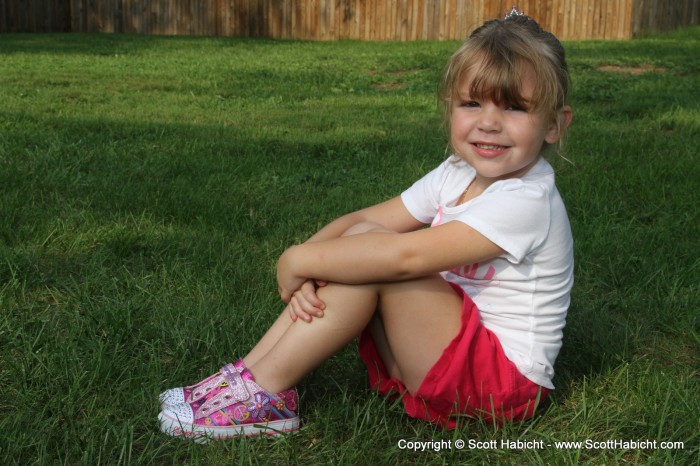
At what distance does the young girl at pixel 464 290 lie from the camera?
2084 millimetres

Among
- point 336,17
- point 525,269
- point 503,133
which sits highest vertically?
point 336,17

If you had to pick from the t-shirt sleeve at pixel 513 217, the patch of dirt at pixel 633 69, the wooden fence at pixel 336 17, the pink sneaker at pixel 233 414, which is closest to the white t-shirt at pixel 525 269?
the t-shirt sleeve at pixel 513 217

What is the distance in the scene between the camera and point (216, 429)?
2143 millimetres

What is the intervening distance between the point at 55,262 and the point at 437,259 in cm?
174

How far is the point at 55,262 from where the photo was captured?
3.23m

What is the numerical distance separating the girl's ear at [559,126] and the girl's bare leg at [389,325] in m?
0.48

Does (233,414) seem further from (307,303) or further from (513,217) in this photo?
(513,217)

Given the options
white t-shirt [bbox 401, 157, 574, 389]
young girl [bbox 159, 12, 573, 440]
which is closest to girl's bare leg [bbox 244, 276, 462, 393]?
young girl [bbox 159, 12, 573, 440]

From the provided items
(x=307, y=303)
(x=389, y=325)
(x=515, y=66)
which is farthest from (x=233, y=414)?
(x=515, y=66)

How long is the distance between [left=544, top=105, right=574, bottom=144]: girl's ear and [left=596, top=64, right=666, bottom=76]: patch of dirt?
24.4 feet

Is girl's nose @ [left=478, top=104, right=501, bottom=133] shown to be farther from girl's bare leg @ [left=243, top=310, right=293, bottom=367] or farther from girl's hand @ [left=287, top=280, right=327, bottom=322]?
girl's bare leg @ [left=243, top=310, right=293, bottom=367]

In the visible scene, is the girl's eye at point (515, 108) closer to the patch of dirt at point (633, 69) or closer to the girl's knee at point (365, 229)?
the girl's knee at point (365, 229)

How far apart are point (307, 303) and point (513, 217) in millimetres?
539

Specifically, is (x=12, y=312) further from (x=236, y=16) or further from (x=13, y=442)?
(x=236, y=16)
